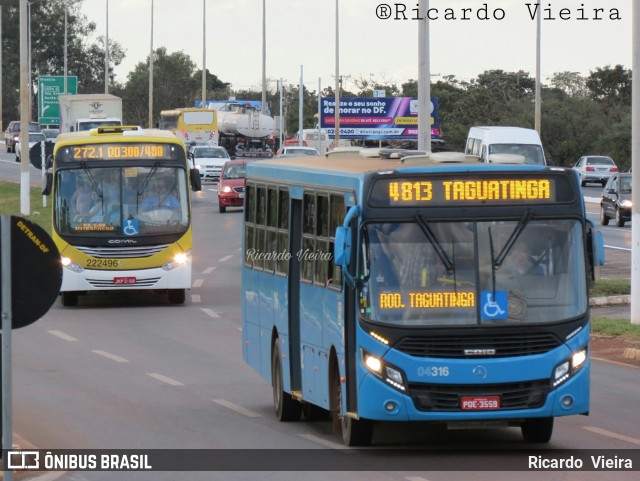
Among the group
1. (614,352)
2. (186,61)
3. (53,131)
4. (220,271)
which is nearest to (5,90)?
(186,61)

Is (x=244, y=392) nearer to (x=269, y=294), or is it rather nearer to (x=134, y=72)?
(x=269, y=294)

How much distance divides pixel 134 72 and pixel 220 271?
113 meters

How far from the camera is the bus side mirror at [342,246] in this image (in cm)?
1212

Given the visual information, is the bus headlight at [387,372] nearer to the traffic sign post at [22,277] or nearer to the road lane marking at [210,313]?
the traffic sign post at [22,277]

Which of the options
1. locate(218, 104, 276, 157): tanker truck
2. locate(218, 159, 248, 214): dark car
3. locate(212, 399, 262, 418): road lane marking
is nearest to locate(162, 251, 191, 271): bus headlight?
locate(212, 399, 262, 418): road lane marking

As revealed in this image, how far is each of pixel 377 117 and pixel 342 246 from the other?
83.5 meters

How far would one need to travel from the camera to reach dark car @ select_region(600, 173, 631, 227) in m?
48.0

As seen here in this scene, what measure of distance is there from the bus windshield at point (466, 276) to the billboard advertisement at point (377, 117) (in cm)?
8116

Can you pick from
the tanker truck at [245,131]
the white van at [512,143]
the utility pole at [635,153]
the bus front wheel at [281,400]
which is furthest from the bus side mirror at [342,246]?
the tanker truck at [245,131]

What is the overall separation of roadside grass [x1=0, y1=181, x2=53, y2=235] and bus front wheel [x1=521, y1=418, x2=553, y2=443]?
33.4 metres

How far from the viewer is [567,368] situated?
40.8 ft

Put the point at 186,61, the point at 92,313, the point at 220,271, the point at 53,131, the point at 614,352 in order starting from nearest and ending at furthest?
1. the point at 614,352
2. the point at 92,313
3. the point at 220,271
4. the point at 53,131
5. the point at 186,61

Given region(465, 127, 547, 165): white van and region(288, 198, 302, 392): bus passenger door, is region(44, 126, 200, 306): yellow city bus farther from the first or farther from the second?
region(465, 127, 547, 165): white van

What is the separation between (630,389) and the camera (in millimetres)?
17500
